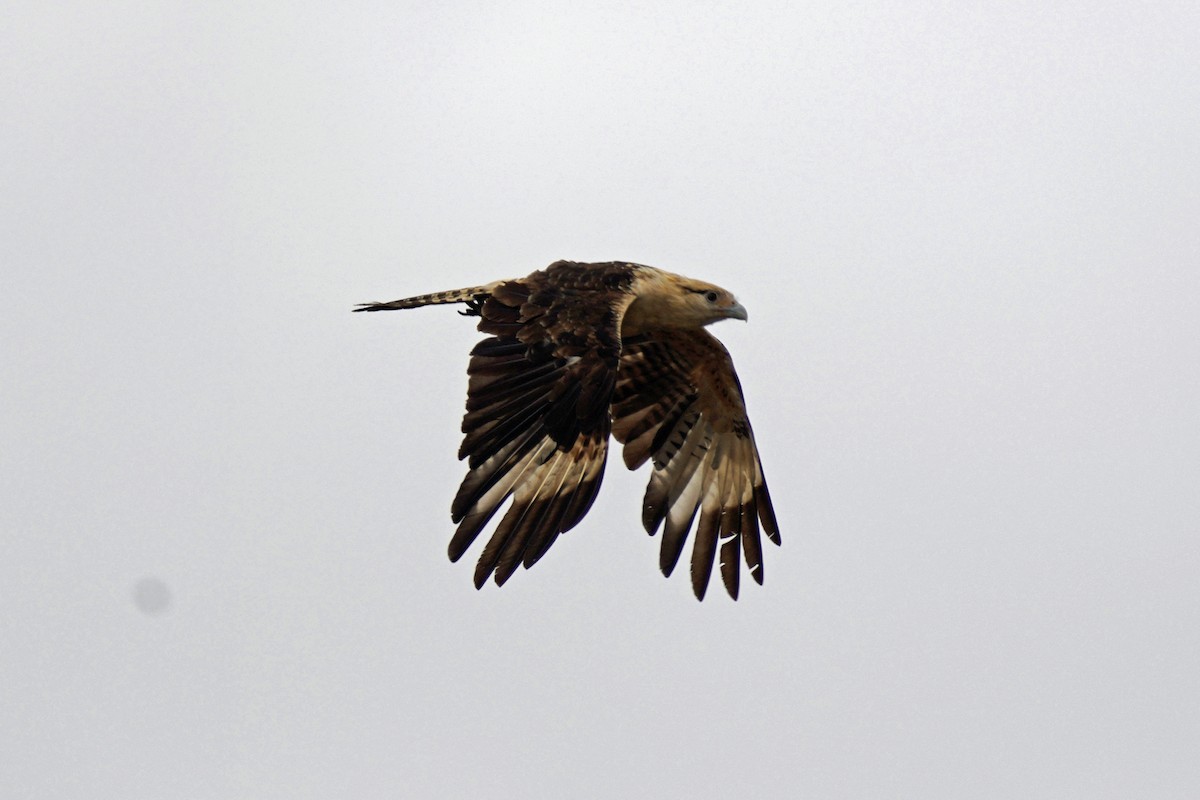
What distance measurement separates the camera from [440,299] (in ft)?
44.1

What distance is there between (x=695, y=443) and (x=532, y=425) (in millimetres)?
3638

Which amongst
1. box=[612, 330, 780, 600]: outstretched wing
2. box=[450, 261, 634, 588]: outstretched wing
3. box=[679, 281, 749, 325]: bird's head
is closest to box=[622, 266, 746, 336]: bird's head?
box=[679, 281, 749, 325]: bird's head

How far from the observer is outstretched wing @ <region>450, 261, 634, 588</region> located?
10.9 meters

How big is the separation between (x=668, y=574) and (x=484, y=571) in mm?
3345

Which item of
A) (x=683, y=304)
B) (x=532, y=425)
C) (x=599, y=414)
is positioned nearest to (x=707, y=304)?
(x=683, y=304)

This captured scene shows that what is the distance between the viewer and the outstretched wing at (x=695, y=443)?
14180mm

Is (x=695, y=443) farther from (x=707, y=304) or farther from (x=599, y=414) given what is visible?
(x=599, y=414)

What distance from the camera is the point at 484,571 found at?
10.7 metres

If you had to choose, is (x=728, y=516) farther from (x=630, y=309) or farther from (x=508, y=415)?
(x=508, y=415)

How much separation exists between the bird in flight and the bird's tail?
0.02m

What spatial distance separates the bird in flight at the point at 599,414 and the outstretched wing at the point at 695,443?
0.01m

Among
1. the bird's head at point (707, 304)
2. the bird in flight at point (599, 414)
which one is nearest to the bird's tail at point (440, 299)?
the bird in flight at point (599, 414)

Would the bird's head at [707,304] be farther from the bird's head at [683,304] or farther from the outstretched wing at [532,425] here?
the outstretched wing at [532,425]

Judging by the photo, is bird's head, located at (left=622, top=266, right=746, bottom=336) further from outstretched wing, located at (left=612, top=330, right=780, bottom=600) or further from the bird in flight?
outstretched wing, located at (left=612, top=330, right=780, bottom=600)
